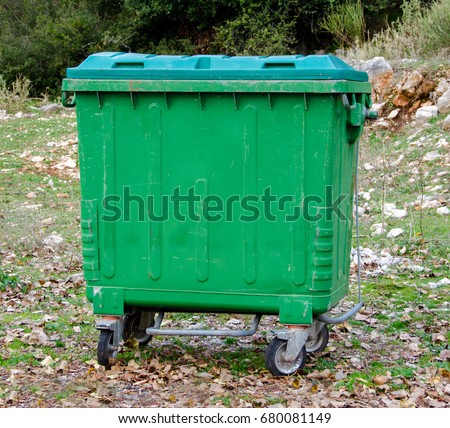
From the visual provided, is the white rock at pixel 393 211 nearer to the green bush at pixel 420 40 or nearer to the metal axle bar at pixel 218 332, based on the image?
the metal axle bar at pixel 218 332

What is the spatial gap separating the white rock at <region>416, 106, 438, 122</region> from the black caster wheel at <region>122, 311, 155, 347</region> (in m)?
7.16

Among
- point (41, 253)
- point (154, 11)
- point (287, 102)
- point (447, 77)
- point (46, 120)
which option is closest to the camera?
point (287, 102)

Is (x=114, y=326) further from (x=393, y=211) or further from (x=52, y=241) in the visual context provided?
(x=393, y=211)

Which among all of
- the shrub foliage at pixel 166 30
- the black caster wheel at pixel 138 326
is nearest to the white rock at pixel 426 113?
the shrub foliage at pixel 166 30

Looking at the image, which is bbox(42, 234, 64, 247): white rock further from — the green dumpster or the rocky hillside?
the rocky hillside

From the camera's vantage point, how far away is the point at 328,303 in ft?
14.4

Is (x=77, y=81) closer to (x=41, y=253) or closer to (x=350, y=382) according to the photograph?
(x=350, y=382)

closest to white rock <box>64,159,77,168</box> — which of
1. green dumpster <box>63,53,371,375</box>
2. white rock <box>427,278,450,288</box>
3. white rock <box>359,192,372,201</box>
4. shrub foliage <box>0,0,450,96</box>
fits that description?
white rock <box>359,192,372,201</box>

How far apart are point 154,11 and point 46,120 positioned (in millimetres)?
4815

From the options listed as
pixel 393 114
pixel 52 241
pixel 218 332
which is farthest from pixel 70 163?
pixel 218 332

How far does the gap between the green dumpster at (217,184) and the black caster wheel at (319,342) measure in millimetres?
317

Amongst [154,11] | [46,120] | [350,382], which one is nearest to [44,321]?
[350,382]

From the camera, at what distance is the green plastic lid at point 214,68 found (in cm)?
425

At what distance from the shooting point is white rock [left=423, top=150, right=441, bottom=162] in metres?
9.95
